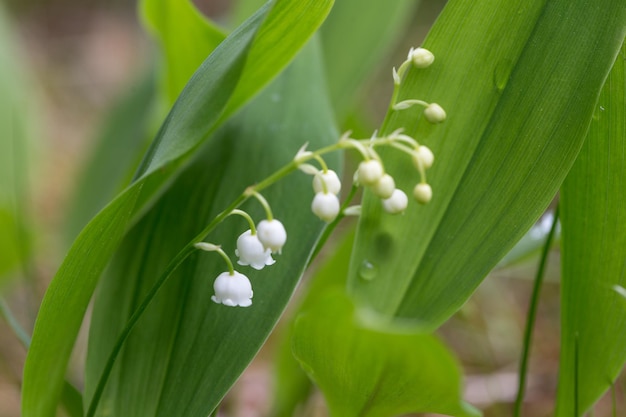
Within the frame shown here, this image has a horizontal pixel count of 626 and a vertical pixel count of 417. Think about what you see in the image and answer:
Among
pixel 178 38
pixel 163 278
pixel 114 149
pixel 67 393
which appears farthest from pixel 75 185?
pixel 163 278

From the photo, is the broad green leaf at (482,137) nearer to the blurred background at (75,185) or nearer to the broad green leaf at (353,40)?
the blurred background at (75,185)

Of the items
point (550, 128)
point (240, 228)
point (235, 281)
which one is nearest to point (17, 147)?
point (240, 228)

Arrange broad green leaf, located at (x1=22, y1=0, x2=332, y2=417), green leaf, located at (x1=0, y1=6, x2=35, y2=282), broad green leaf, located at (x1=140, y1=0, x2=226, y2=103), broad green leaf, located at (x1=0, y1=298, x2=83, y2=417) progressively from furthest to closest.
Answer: green leaf, located at (x1=0, y1=6, x2=35, y2=282)
broad green leaf, located at (x1=140, y1=0, x2=226, y2=103)
broad green leaf, located at (x1=0, y1=298, x2=83, y2=417)
broad green leaf, located at (x1=22, y1=0, x2=332, y2=417)

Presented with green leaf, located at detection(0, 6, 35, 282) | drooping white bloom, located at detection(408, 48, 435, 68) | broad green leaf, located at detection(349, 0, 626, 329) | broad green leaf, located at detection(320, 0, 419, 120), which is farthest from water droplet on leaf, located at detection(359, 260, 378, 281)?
green leaf, located at detection(0, 6, 35, 282)

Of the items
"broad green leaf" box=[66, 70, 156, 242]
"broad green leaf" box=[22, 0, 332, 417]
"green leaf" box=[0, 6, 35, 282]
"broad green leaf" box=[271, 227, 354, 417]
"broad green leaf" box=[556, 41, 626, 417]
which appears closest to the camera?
"broad green leaf" box=[22, 0, 332, 417]

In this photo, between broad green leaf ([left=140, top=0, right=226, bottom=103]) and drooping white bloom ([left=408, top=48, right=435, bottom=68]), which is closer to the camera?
drooping white bloom ([left=408, top=48, right=435, bottom=68])

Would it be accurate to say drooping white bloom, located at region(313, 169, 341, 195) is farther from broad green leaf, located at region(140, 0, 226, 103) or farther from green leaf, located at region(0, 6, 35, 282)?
green leaf, located at region(0, 6, 35, 282)

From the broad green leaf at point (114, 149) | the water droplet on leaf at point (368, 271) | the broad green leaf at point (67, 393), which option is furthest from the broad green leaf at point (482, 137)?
the broad green leaf at point (114, 149)
